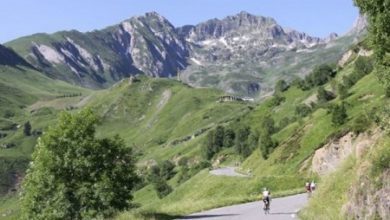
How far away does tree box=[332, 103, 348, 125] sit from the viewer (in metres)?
112

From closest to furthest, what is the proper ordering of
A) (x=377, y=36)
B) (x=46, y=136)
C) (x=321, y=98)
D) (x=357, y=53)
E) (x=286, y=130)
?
(x=377, y=36)
(x=46, y=136)
(x=286, y=130)
(x=321, y=98)
(x=357, y=53)

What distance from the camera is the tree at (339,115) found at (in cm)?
11162

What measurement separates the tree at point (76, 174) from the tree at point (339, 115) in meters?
60.9

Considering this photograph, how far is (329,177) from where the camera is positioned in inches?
1214

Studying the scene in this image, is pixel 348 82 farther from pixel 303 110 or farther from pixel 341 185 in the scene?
pixel 341 185

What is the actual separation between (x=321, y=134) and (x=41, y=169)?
7465cm

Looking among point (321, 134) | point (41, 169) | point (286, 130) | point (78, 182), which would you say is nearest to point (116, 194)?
point (78, 182)

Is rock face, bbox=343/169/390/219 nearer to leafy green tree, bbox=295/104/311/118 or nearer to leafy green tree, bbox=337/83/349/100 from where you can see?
leafy green tree, bbox=337/83/349/100

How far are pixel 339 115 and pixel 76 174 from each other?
2667 inches

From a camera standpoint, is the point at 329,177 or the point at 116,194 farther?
the point at 116,194

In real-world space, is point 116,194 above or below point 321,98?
below

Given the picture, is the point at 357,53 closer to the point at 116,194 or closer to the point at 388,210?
the point at 116,194

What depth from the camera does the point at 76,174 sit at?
5744 centimetres

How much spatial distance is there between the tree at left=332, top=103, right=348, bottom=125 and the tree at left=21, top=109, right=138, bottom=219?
6093 centimetres
